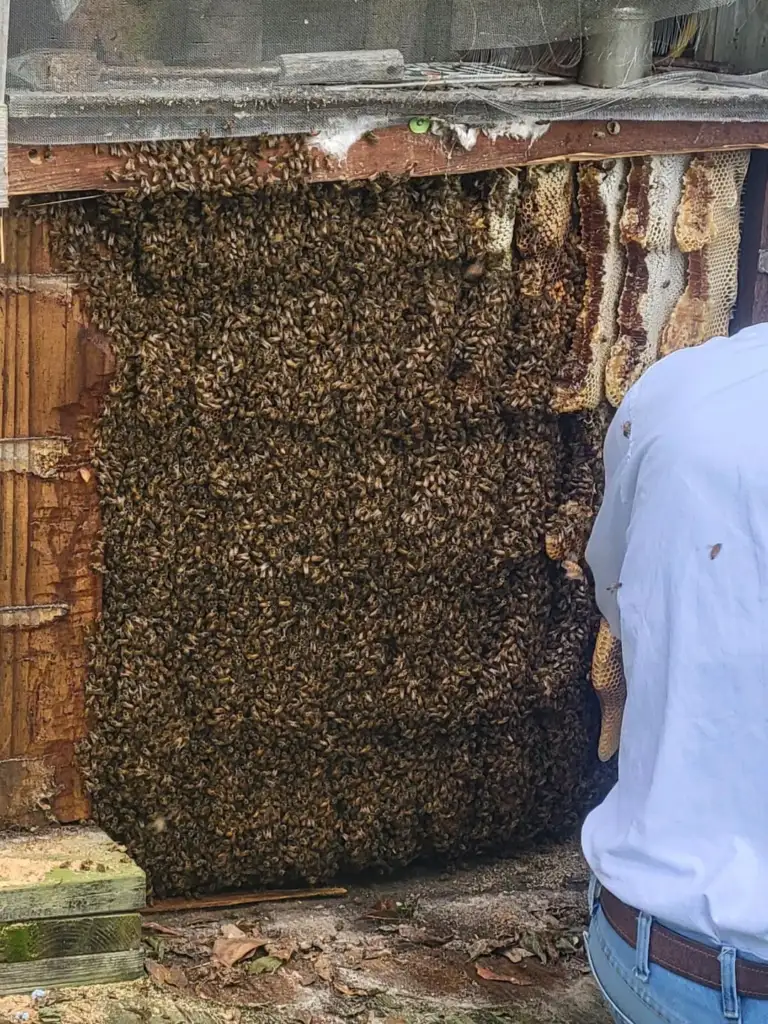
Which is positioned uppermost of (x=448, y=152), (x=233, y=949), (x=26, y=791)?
(x=448, y=152)

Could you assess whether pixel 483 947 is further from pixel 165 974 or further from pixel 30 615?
pixel 30 615

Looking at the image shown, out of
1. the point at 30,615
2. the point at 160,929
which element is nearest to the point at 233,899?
the point at 160,929

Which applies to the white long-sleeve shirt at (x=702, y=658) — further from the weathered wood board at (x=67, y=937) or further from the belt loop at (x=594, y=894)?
the weathered wood board at (x=67, y=937)

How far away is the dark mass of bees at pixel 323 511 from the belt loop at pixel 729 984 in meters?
1.94

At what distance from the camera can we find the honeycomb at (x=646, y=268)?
3.90 m

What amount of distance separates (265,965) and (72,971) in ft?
2.12

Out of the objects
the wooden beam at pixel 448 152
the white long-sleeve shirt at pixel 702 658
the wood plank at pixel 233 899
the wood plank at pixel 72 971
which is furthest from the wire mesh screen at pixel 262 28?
the wood plank at pixel 233 899

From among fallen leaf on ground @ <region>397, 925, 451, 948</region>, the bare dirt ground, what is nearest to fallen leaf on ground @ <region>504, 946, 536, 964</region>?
the bare dirt ground

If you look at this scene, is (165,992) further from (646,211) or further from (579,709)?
(646,211)

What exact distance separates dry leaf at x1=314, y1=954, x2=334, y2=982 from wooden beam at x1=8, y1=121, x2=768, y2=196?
7.60ft

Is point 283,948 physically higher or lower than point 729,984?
lower

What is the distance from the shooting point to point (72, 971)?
11.0 ft

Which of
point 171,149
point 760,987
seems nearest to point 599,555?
point 760,987

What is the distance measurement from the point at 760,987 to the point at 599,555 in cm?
97
